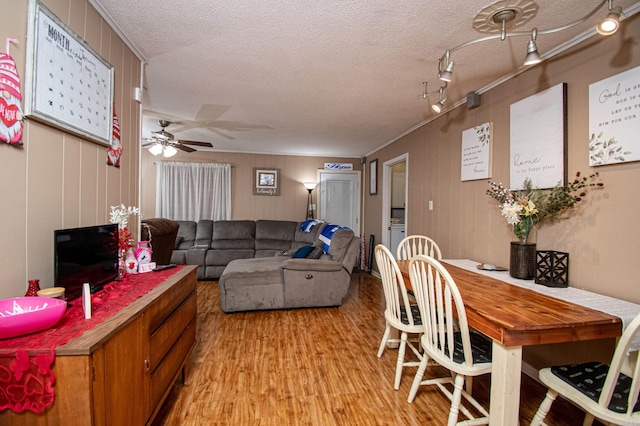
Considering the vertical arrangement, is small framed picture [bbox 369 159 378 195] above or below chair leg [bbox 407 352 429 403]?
above

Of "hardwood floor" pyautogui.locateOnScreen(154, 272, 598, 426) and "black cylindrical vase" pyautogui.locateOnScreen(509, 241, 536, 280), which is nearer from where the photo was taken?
"hardwood floor" pyautogui.locateOnScreen(154, 272, 598, 426)

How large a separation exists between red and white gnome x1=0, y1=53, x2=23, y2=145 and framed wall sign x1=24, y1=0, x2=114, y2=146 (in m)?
0.04

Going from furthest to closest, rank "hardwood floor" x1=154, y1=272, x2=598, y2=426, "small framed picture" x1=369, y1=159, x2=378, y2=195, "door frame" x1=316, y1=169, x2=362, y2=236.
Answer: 1. "door frame" x1=316, y1=169, x2=362, y2=236
2. "small framed picture" x1=369, y1=159, x2=378, y2=195
3. "hardwood floor" x1=154, y1=272, x2=598, y2=426

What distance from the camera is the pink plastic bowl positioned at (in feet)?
2.90

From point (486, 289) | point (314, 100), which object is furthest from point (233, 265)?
point (486, 289)

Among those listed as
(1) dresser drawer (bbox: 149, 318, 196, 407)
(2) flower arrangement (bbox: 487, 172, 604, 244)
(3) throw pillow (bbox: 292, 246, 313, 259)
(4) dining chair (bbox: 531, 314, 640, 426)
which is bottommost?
(1) dresser drawer (bbox: 149, 318, 196, 407)

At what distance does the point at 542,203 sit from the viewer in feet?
6.55

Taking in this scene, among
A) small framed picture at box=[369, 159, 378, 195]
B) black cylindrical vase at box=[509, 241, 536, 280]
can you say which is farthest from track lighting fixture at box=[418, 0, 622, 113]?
small framed picture at box=[369, 159, 378, 195]

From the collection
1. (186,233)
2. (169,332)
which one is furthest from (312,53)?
(186,233)

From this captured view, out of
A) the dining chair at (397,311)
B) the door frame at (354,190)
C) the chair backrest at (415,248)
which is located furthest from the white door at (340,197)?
the dining chair at (397,311)

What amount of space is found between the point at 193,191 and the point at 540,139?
525cm

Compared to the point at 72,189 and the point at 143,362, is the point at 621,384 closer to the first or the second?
the point at 143,362

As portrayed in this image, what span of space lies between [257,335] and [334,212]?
12.1ft

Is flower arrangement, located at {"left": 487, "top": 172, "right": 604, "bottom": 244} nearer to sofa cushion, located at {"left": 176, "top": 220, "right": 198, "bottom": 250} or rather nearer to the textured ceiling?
the textured ceiling
